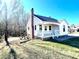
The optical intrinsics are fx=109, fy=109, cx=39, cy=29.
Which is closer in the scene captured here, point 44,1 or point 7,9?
point 7,9

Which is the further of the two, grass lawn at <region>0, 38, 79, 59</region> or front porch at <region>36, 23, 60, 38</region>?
front porch at <region>36, 23, 60, 38</region>

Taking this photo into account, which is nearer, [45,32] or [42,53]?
[42,53]

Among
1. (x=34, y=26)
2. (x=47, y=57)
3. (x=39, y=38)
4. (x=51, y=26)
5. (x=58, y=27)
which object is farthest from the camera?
Result: (x=58, y=27)

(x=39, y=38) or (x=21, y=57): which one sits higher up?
(x=39, y=38)

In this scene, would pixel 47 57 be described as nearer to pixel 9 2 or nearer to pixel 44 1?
pixel 9 2

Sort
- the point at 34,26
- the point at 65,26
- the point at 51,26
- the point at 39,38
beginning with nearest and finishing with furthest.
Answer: the point at 39,38 < the point at 34,26 < the point at 51,26 < the point at 65,26

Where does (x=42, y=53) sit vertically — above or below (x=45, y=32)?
below

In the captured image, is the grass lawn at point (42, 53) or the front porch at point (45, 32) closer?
the grass lawn at point (42, 53)

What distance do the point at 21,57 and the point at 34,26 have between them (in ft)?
38.8

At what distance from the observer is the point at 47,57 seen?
9203 mm

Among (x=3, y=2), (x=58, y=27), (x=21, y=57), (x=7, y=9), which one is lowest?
(x=21, y=57)

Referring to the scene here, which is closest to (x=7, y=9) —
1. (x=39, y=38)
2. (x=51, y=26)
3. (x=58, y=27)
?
(x=39, y=38)

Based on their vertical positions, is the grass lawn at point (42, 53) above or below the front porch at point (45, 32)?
below

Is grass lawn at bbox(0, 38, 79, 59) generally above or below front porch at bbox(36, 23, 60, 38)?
below
